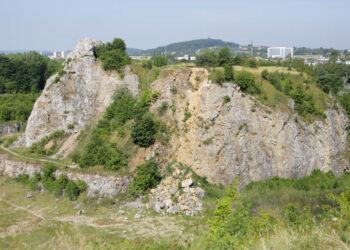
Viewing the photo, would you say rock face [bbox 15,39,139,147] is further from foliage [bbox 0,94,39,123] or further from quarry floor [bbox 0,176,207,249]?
quarry floor [bbox 0,176,207,249]

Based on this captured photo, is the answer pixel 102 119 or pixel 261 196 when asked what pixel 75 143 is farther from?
pixel 261 196

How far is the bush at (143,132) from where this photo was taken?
24516 millimetres

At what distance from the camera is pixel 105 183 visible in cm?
2300

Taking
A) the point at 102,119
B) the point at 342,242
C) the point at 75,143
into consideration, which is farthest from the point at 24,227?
the point at 342,242

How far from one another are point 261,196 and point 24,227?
18.2 meters

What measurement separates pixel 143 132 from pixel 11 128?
23.4m

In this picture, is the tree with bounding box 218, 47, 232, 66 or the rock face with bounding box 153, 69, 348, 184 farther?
the tree with bounding box 218, 47, 232, 66

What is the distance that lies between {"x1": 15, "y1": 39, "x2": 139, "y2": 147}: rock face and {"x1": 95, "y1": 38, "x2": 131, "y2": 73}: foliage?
0.88 m

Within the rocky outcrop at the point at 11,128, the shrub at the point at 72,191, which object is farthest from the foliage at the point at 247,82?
the rocky outcrop at the point at 11,128

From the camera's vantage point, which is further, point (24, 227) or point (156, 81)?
point (156, 81)

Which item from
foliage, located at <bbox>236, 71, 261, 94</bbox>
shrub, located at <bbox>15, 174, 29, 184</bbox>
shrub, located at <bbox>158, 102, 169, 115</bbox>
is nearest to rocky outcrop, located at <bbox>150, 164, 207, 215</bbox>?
shrub, located at <bbox>158, 102, 169, 115</bbox>

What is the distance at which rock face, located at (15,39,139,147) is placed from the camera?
1204 inches

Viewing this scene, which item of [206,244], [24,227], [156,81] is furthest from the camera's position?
[156,81]

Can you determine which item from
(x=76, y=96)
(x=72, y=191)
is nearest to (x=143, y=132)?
(x=72, y=191)
